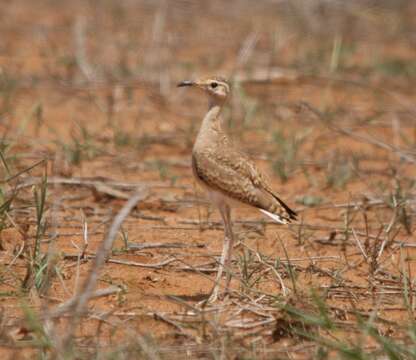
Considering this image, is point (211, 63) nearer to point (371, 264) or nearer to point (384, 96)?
point (384, 96)

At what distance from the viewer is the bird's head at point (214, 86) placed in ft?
14.9

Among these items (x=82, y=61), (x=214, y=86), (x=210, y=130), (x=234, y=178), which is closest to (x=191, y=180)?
(x=214, y=86)

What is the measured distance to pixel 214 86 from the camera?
4.55 m

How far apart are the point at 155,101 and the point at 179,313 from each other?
14.8ft


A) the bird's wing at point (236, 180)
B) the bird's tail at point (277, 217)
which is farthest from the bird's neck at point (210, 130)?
the bird's tail at point (277, 217)

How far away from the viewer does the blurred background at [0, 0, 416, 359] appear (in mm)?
3594

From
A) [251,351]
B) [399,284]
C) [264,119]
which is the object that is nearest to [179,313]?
[251,351]

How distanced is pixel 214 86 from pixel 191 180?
1757 millimetres

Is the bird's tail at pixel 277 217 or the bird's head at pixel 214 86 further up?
the bird's head at pixel 214 86

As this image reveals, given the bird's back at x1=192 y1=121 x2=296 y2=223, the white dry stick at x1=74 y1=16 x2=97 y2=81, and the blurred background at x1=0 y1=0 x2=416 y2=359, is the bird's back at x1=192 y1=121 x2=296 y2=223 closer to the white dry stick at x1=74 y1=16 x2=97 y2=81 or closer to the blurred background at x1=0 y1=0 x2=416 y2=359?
the blurred background at x1=0 y1=0 x2=416 y2=359

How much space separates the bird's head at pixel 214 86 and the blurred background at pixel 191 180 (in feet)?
2.66

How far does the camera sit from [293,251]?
4863 millimetres

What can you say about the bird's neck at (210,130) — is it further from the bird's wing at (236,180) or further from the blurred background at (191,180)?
the blurred background at (191,180)

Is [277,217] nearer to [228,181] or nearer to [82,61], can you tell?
[228,181]
